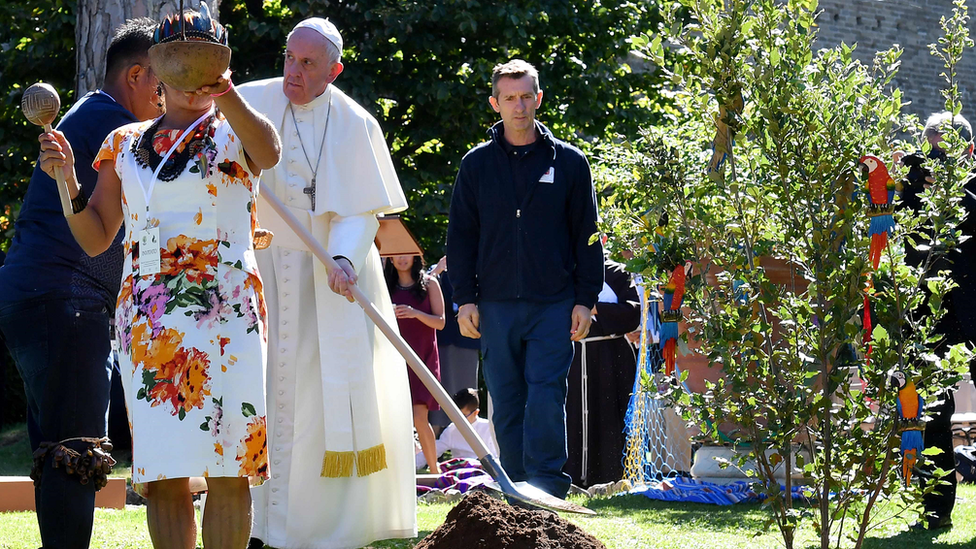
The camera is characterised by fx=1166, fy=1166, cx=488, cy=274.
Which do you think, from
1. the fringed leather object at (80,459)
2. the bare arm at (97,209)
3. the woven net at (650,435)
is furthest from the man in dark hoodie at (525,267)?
the woven net at (650,435)

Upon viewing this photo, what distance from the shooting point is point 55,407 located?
3.93 metres

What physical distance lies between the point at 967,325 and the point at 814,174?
6.71 ft

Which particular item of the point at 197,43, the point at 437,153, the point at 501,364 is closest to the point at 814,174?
the point at 197,43

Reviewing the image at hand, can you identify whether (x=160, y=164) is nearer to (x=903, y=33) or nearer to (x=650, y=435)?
(x=650, y=435)

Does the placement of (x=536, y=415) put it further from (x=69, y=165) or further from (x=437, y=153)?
(x=437, y=153)

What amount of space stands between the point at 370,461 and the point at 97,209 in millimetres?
1693

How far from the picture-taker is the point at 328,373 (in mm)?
4746

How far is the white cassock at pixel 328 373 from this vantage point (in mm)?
4742

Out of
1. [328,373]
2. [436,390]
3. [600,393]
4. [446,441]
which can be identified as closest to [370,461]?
[328,373]

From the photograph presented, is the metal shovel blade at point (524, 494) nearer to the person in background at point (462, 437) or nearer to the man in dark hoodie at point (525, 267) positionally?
the man in dark hoodie at point (525, 267)

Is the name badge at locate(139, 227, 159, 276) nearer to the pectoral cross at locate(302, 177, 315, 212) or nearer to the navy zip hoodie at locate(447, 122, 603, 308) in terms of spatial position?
the pectoral cross at locate(302, 177, 315, 212)

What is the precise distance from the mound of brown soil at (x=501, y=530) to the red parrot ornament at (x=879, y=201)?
4.31ft

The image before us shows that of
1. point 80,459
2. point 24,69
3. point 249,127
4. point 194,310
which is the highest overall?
point 24,69

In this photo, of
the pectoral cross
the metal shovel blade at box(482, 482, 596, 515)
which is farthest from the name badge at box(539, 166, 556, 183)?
the metal shovel blade at box(482, 482, 596, 515)
